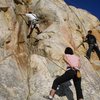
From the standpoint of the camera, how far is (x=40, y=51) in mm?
27109

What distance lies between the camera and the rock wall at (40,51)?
23.0 m

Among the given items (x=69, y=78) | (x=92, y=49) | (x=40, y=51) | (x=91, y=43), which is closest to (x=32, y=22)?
(x=40, y=51)

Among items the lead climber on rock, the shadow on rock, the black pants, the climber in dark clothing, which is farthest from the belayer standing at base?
the lead climber on rock

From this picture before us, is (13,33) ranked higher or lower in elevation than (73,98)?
higher

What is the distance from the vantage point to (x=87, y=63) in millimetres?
28734

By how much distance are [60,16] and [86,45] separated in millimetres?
3845

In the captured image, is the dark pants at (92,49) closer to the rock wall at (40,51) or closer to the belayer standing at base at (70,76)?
the rock wall at (40,51)

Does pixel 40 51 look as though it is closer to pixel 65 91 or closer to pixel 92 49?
pixel 65 91

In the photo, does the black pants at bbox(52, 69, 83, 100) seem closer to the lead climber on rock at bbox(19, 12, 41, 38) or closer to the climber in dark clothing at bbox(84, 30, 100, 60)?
the climber in dark clothing at bbox(84, 30, 100, 60)

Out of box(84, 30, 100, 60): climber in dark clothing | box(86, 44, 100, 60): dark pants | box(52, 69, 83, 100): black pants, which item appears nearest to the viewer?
box(52, 69, 83, 100): black pants

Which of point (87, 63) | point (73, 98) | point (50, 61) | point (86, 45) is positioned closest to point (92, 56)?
point (86, 45)

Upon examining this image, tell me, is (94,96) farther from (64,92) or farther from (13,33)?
(13,33)

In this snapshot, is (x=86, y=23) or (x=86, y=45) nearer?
(x=86, y=45)

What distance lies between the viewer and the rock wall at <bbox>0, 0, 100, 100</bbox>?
23.0m
